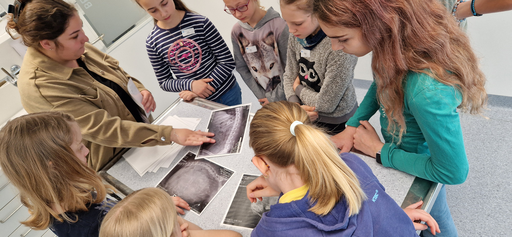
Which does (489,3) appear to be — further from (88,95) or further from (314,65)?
(88,95)

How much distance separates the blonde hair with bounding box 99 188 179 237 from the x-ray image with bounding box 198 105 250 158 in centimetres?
45

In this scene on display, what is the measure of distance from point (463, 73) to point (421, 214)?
42cm

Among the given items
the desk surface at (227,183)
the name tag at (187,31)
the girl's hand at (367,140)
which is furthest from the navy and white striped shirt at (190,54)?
the girl's hand at (367,140)

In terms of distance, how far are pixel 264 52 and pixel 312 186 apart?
3.34 ft

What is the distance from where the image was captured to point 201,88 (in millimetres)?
1615

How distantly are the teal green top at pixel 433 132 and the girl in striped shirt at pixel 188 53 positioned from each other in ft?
3.61

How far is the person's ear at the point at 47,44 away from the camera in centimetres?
114

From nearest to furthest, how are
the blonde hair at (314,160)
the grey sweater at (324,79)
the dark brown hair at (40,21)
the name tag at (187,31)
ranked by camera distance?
the blonde hair at (314,160) < the dark brown hair at (40,21) < the grey sweater at (324,79) < the name tag at (187,31)

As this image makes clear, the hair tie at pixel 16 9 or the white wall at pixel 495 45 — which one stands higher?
the hair tie at pixel 16 9

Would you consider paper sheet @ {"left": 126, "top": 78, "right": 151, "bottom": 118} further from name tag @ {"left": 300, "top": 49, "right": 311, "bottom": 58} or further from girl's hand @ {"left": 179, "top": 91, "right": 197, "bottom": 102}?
name tag @ {"left": 300, "top": 49, "right": 311, "bottom": 58}

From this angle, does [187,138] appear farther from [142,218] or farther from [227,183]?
[142,218]

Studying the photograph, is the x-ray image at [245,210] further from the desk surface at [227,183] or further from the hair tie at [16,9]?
the hair tie at [16,9]

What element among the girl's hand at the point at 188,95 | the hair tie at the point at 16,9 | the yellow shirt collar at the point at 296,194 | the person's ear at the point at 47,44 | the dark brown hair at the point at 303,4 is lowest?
the girl's hand at the point at 188,95

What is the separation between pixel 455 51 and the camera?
0.75 metres
